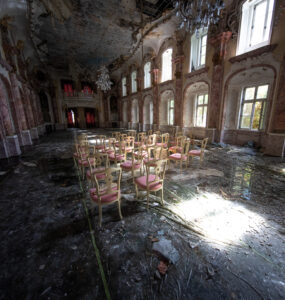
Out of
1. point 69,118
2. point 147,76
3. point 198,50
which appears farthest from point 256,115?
point 69,118

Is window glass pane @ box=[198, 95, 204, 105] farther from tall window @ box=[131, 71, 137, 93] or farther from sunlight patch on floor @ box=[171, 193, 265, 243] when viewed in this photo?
tall window @ box=[131, 71, 137, 93]

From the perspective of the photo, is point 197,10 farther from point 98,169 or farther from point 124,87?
point 124,87

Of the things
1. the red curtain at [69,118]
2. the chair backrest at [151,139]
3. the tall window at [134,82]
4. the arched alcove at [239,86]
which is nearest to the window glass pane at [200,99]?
the arched alcove at [239,86]

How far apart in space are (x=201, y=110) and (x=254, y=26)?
4585 mm

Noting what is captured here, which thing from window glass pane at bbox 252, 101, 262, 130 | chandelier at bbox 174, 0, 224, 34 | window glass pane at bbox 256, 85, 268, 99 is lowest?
window glass pane at bbox 252, 101, 262, 130

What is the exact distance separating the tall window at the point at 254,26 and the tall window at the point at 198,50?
6.74ft

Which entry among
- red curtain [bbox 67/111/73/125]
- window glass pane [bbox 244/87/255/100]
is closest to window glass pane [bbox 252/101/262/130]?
window glass pane [bbox 244/87/255/100]

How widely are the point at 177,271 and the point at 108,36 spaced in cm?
1285

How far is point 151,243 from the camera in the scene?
6.64ft

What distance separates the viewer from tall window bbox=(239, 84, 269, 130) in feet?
22.7

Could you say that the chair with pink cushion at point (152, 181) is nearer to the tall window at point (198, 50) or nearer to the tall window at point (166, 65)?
the tall window at point (198, 50)

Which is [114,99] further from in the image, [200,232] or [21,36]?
[200,232]

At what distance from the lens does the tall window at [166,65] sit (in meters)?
11.1

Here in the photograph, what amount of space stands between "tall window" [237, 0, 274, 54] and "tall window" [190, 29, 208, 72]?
205cm
